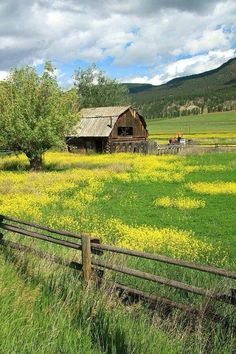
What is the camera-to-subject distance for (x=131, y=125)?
60656 mm

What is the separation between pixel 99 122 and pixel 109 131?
3004 millimetres

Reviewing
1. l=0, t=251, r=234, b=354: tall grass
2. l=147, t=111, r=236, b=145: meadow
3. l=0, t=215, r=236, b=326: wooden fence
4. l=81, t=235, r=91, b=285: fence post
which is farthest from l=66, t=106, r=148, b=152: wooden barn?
l=0, t=251, r=234, b=354: tall grass

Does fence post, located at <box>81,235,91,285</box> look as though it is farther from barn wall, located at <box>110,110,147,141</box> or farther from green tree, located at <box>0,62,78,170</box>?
barn wall, located at <box>110,110,147,141</box>

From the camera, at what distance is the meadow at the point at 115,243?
19.5 ft

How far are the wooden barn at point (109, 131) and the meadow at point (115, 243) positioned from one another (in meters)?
19.8

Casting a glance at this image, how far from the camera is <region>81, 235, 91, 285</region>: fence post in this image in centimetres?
834

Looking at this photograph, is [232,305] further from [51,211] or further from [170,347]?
[51,211]

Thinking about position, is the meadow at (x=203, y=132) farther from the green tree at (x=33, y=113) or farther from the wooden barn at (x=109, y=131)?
the green tree at (x=33, y=113)

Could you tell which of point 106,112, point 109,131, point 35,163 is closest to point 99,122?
point 106,112

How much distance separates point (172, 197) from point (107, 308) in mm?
16121

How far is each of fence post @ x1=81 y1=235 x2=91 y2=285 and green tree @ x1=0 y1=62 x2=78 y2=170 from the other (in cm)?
2697

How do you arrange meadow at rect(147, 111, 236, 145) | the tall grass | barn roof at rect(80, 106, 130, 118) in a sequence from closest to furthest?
the tall grass → barn roof at rect(80, 106, 130, 118) → meadow at rect(147, 111, 236, 145)

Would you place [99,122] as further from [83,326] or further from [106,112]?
[83,326]

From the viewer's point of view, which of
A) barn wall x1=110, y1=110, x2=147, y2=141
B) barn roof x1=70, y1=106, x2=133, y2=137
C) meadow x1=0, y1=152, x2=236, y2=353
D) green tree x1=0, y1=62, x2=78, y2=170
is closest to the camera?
meadow x1=0, y1=152, x2=236, y2=353
